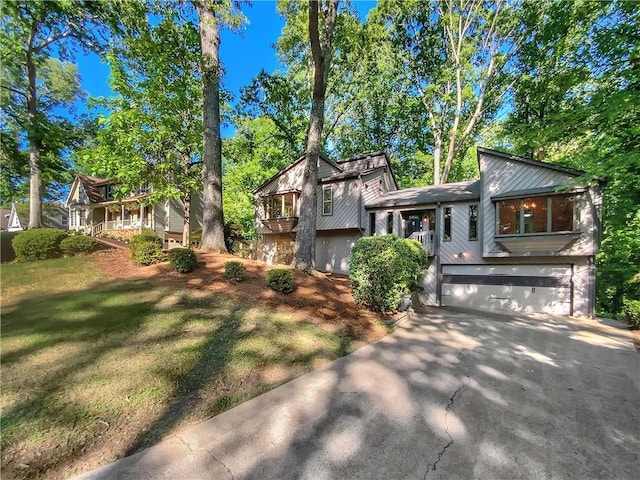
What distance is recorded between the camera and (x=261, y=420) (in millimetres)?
3232

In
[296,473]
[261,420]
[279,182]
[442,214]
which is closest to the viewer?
[296,473]

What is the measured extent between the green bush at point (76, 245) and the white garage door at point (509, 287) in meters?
14.4

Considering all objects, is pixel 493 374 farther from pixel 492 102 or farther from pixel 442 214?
pixel 492 102

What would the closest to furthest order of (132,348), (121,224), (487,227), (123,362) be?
1. (123,362)
2. (132,348)
3. (487,227)
4. (121,224)

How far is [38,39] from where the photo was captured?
12.1 m

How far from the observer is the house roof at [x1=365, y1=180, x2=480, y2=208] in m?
13.3

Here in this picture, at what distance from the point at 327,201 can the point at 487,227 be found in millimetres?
8370

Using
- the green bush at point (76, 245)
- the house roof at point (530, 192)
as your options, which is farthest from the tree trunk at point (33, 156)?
the house roof at point (530, 192)

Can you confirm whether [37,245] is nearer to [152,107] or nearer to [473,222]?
[152,107]

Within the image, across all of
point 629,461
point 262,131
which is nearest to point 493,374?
point 629,461

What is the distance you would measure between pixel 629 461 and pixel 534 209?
433 inches

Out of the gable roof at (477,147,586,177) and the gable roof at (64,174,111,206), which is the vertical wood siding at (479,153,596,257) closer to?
the gable roof at (477,147,586,177)

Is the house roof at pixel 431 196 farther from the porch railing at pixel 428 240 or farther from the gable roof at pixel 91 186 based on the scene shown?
the gable roof at pixel 91 186

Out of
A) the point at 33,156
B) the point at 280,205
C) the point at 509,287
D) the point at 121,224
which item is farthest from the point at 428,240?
the point at 121,224
